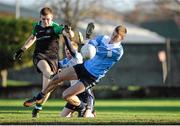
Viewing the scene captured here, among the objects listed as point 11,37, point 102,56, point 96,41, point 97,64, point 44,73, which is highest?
point 96,41

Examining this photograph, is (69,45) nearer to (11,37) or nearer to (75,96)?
(75,96)

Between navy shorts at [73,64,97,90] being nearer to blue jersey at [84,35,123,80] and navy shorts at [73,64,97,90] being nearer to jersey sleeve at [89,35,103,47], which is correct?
blue jersey at [84,35,123,80]

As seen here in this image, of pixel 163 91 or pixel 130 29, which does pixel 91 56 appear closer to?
pixel 163 91

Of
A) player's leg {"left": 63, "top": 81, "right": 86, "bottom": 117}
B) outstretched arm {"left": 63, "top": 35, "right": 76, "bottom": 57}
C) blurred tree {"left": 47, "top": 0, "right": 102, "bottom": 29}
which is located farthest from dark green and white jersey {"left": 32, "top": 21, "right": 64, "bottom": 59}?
blurred tree {"left": 47, "top": 0, "right": 102, "bottom": 29}

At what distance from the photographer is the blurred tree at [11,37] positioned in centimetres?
3866

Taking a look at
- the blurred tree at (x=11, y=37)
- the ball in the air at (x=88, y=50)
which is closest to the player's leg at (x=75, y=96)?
the ball in the air at (x=88, y=50)

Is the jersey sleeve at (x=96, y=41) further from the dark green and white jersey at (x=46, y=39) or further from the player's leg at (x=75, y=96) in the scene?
the dark green and white jersey at (x=46, y=39)

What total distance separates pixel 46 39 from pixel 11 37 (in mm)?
22297

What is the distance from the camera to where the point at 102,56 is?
1586cm

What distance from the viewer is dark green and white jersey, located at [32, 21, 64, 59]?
1678 cm

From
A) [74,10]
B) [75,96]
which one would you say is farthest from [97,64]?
[74,10]

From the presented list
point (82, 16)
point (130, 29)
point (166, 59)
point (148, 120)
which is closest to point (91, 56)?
point (148, 120)

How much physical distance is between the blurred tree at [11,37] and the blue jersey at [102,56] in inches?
890

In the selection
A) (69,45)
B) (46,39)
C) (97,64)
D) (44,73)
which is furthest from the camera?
(46,39)
